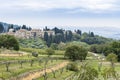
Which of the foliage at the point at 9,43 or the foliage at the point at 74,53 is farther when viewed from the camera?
the foliage at the point at 9,43

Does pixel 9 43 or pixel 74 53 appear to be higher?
pixel 9 43

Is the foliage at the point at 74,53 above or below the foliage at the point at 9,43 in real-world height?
below

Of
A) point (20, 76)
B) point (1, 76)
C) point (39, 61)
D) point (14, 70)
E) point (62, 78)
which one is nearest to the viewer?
point (1, 76)

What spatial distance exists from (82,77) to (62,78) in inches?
1131

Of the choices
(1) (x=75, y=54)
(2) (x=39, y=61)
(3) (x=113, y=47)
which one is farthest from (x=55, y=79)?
(3) (x=113, y=47)

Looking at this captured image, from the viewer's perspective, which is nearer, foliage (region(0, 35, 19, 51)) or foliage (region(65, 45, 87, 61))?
foliage (region(65, 45, 87, 61))

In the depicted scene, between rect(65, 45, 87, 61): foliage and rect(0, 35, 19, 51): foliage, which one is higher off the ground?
rect(0, 35, 19, 51): foliage

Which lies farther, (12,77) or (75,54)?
(75,54)

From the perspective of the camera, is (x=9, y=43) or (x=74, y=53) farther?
(x=9, y=43)

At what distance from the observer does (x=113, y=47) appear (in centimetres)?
13225

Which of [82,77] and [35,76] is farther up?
[82,77]

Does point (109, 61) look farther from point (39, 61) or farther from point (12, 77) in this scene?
point (12, 77)

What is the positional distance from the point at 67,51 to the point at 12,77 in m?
56.2

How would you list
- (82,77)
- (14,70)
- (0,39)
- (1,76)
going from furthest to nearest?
(0,39) < (14,70) < (1,76) < (82,77)
